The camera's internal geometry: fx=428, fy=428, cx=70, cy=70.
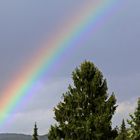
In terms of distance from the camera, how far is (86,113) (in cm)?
3594

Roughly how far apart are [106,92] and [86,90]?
5.72 feet

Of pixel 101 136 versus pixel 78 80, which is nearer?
pixel 101 136

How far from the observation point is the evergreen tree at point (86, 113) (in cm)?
3509

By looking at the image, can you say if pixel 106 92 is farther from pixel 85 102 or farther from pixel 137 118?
pixel 137 118

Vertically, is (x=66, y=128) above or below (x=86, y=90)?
below

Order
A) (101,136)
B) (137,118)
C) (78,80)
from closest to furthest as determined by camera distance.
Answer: (101,136), (78,80), (137,118)

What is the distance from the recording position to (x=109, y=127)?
35594mm

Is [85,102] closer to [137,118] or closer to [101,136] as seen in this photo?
[101,136]

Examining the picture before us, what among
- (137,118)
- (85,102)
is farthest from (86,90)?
(137,118)

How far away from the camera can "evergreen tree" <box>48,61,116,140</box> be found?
3509cm

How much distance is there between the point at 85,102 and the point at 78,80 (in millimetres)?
2233

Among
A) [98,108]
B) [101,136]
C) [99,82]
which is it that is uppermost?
[99,82]

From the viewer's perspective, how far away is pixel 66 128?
3528cm

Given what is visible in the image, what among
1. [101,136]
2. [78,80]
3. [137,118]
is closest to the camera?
[101,136]
